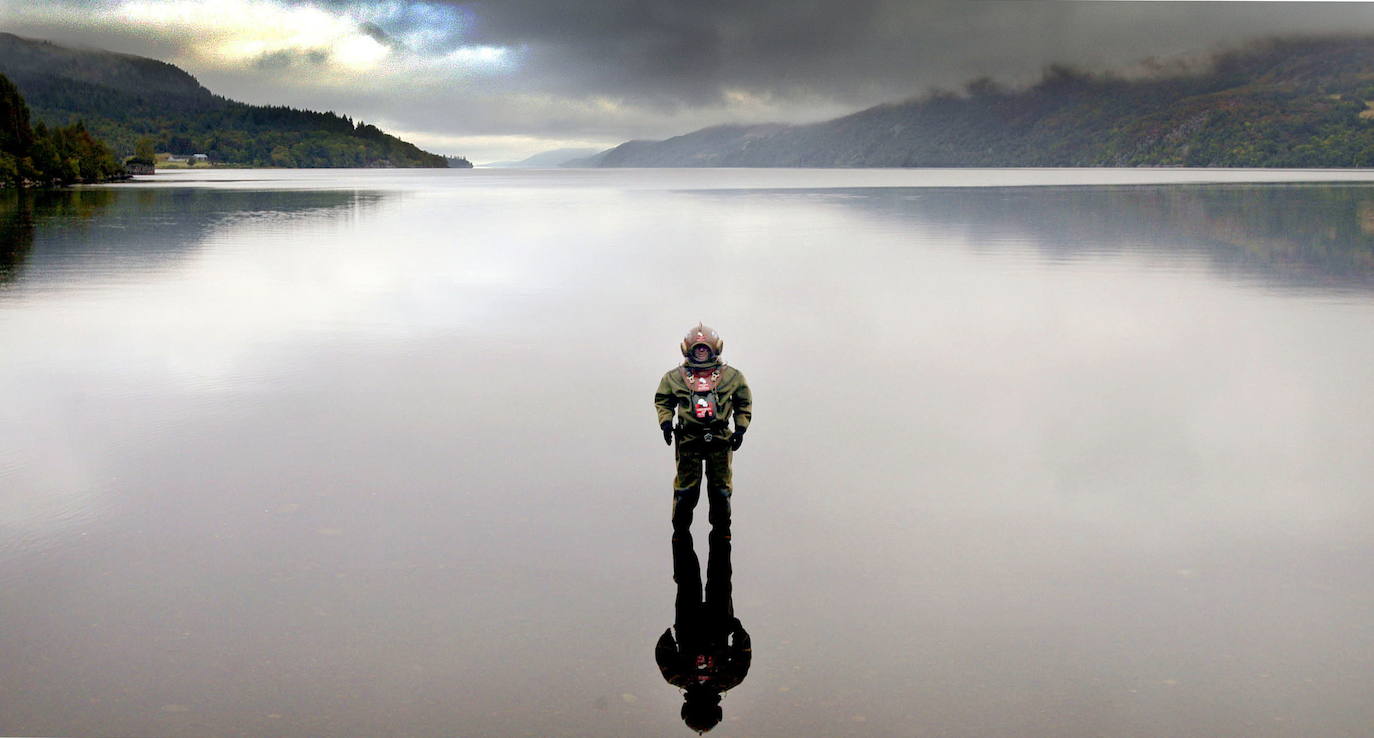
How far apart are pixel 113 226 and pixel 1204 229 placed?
47.5 meters

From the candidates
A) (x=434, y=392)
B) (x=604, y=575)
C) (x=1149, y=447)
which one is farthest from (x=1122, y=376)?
(x=604, y=575)

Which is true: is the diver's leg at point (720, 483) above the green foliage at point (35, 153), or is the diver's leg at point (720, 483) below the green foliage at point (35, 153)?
below

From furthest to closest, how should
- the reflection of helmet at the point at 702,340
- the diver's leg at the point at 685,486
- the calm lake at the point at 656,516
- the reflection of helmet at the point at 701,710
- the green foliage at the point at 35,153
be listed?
1. the green foliage at the point at 35,153
2. the diver's leg at the point at 685,486
3. the reflection of helmet at the point at 702,340
4. the calm lake at the point at 656,516
5. the reflection of helmet at the point at 701,710

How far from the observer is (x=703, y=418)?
959cm

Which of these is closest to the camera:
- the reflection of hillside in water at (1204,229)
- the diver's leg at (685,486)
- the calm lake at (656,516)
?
the calm lake at (656,516)

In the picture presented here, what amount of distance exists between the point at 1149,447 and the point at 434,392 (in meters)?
9.22

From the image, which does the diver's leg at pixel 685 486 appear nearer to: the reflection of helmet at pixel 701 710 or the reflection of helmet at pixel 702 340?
the reflection of helmet at pixel 702 340

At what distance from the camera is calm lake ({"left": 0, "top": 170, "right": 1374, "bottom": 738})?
704 cm

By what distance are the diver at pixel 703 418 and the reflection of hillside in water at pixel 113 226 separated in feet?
85.1

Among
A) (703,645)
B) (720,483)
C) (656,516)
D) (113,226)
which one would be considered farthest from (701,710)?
(113,226)

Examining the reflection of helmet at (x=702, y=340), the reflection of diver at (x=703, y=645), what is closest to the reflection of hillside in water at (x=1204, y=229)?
the reflection of helmet at (x=702, y=340)

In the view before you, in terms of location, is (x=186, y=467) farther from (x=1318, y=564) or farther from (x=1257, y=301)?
(x=1257, y=301)

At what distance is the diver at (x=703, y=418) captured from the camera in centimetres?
962

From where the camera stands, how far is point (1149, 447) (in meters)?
13.2
